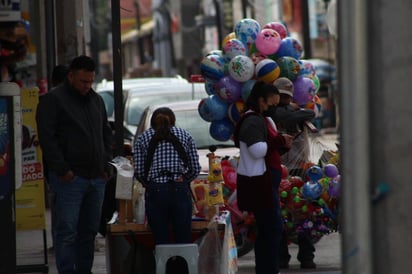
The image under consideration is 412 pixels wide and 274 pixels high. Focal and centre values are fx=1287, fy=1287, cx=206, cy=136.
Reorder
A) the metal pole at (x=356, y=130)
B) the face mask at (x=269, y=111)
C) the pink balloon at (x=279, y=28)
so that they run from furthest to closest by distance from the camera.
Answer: the pink balloon at (x=279, y=28)
the face mask at (x=269, y=111)
the metal pole at (x=356, y=130)

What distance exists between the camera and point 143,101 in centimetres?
1933

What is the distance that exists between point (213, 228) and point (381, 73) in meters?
5.47

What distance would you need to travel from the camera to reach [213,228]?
988cm

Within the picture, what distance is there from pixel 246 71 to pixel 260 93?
196 cm

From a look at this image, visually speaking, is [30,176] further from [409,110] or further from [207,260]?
[409,110]

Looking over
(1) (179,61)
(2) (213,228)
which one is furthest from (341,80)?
(1) (179,61)

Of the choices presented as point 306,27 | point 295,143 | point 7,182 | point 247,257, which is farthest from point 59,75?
point 306,27

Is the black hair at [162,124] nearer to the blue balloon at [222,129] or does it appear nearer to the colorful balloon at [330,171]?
the colorful balloon at [330,171]

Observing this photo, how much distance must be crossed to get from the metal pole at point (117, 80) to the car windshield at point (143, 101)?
7.11 metres

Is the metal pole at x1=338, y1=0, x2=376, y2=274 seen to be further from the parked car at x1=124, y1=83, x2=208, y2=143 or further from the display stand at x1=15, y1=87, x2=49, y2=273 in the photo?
the parked car at x1=124, y1=83, x2=208, y2=143

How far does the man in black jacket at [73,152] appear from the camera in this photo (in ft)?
32.5

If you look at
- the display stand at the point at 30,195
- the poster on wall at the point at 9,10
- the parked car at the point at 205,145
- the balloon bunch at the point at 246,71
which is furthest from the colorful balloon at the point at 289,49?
the poster on wall at the point at 9,10

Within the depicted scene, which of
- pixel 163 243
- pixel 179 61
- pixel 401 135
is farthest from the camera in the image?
pixel 179 61

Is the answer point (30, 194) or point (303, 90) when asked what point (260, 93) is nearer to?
point (303, 90)
